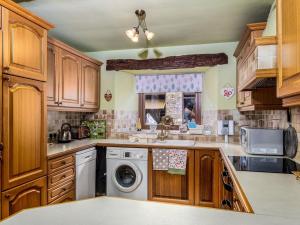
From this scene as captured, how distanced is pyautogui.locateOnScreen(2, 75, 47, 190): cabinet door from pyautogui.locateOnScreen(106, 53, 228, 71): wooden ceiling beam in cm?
168

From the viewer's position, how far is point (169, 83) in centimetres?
379

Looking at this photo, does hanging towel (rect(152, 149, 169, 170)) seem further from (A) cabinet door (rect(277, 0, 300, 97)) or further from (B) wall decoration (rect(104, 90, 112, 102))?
(A) cabinet door (rect(277, 0, 300, 97))

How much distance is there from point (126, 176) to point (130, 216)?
2.57 meters

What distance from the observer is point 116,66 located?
363 centimetres

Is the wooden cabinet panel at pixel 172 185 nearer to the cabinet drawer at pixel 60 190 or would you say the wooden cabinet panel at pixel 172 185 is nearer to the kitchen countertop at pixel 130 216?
the cabinet drawer at pixel 60 190

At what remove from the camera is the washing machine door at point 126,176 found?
3053 millimetres

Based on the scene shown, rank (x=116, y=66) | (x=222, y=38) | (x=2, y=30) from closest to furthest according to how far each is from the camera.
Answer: (x=2, y=30) → (x=222, y=38) → (x=116, y=66)

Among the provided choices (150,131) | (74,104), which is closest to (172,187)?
(150,131)

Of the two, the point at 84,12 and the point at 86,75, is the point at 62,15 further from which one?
the point at 86,75

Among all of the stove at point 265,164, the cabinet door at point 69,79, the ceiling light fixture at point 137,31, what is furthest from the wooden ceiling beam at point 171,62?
the stove at point 265,164

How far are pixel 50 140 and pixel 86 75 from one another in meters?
1.06

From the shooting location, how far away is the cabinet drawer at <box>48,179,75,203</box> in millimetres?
2250

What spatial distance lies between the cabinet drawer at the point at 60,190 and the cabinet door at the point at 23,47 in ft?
3.69

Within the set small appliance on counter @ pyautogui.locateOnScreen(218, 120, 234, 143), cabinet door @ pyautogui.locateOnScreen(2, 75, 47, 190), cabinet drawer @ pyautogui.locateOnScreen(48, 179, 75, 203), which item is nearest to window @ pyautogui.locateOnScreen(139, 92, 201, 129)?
small appliance on counter @ pyautogui.locateOnScreen(218, 120, 234, 143)
